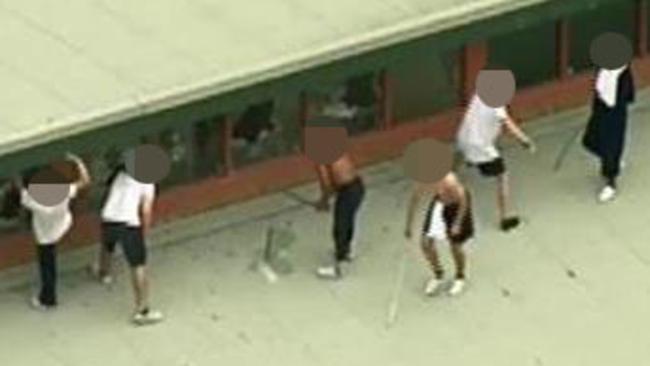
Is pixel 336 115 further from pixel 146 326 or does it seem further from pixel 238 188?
pixel 146 326

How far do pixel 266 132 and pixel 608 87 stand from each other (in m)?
2.71

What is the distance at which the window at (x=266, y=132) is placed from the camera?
80.4 ft

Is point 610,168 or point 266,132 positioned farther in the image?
point 610,168

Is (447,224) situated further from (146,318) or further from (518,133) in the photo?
(146,318)

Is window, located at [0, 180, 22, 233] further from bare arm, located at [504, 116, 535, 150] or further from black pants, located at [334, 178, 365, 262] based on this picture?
bare arm, located at [504, 116, 535, 150]

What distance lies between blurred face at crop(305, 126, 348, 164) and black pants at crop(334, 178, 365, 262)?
0.26 metres

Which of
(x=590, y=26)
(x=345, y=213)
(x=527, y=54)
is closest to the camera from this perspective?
(x=345, y=213)

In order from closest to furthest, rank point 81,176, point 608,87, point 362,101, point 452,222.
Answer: point 81,176 < point 452,222 < point 608,87 < point 362,101

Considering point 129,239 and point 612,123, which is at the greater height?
point 612,123

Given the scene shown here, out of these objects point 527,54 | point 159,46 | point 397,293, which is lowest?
point 397,293

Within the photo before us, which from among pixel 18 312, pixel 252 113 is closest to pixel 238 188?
pixel 252 113

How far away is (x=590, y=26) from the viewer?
85.4ft

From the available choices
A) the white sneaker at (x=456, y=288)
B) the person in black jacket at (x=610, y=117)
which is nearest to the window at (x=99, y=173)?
the white sneaker at (x=456, y=288)

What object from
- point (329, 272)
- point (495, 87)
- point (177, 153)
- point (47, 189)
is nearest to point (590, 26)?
point (495, 87)
